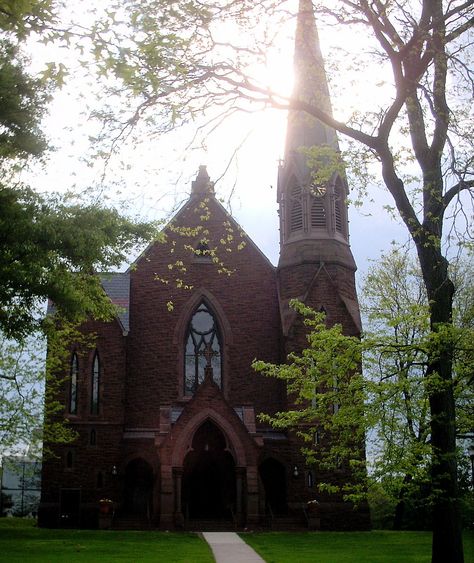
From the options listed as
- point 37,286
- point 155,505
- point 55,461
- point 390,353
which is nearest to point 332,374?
point 390,353

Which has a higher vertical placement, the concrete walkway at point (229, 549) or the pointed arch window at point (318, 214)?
the pointed arch window at point (318, 214)

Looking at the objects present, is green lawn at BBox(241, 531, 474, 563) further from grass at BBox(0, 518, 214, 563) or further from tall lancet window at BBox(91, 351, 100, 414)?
tall lancet window at BBox(91, 351, 100, 414)

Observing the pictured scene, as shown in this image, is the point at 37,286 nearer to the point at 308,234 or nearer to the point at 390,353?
A: the point at 390,353

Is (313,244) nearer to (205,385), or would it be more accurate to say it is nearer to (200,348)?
(200,348)

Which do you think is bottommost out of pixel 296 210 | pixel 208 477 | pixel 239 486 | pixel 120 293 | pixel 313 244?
pixel 239 486

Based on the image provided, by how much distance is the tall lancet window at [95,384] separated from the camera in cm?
3020

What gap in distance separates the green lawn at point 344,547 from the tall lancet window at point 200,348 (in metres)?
7.86

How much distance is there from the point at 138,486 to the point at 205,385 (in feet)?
16.4

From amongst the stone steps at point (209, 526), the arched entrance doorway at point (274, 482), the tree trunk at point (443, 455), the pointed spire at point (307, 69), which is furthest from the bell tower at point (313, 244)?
the tree trunk at point (443, 455)

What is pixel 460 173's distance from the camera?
39.9 ft

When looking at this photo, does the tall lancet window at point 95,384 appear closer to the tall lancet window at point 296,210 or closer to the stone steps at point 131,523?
the stone steps at point 131,523

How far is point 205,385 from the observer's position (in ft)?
92.5

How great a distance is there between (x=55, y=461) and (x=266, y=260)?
11.2 m

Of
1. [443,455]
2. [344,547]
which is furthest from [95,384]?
[443,455]
